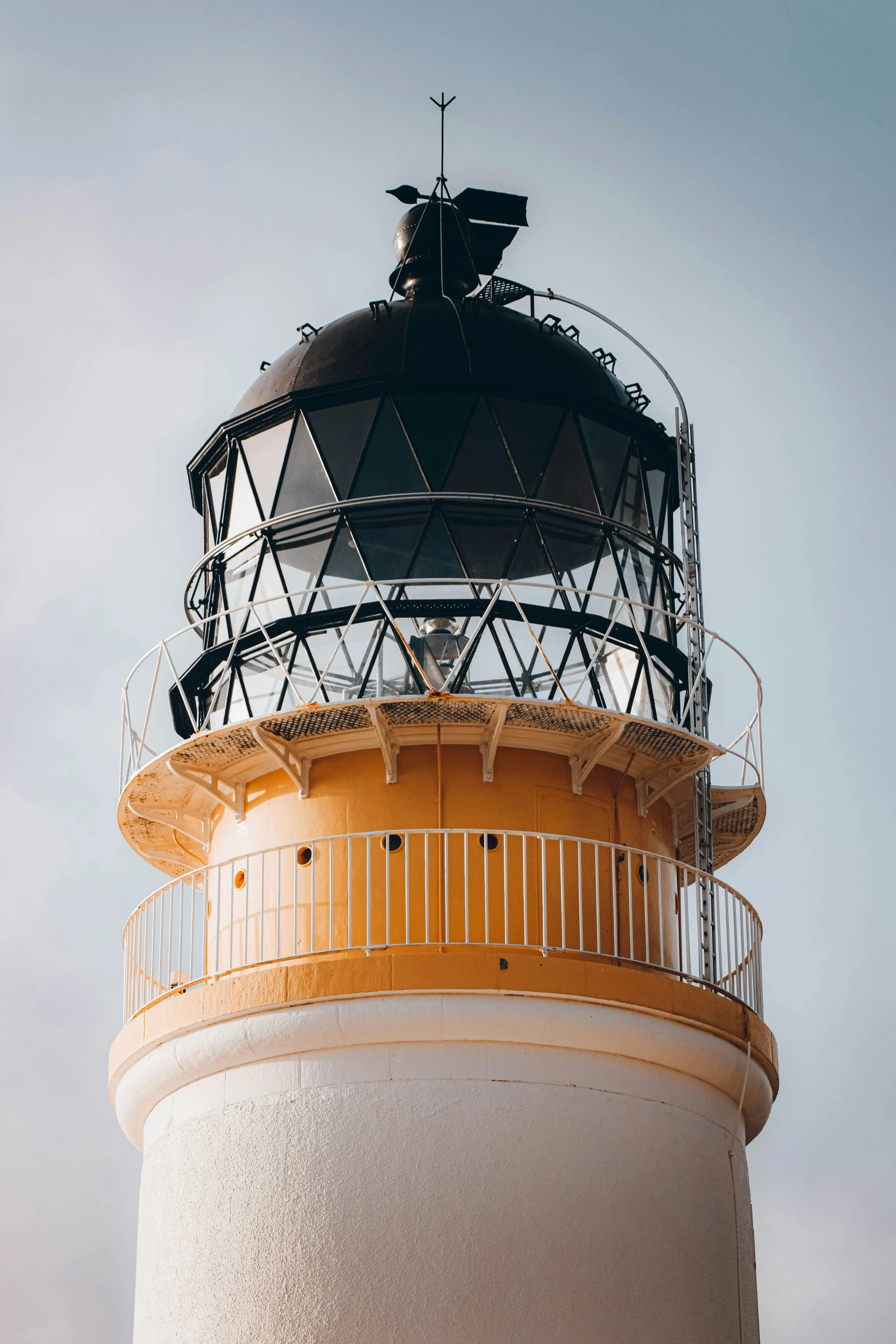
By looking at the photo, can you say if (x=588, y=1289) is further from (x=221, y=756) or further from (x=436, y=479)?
(x=436, y=479)

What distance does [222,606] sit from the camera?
672 inches

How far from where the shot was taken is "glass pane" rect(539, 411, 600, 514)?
54.6 feet

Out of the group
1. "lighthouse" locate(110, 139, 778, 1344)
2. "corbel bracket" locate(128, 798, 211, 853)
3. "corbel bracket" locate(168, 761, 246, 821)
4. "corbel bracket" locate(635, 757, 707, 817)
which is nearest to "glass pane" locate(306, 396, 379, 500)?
"lighthouse" locate(110, 139, 778, 1344)

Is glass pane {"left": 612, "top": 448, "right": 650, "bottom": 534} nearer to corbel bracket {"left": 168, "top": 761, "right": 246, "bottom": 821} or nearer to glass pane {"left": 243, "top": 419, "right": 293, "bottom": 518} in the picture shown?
glass pane {"left": 243, "top": 419, "right": 293, "bottom": 518}

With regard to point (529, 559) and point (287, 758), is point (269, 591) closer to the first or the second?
point (287, 758)

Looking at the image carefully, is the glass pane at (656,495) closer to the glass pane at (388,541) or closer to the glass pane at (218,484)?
the glass pane at (388,541)

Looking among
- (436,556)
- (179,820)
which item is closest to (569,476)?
(436,556)

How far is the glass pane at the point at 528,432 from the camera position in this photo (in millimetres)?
16609

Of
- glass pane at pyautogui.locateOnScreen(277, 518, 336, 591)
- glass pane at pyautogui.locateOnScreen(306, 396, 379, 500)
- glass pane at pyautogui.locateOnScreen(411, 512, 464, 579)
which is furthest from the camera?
glass pane at pyautogui.locateOnScreen(306, 396, 379, 500)

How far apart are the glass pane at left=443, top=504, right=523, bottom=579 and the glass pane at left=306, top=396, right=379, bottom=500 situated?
3.26 ft

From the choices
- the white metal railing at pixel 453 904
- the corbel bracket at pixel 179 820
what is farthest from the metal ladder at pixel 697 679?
the corbel bracket at pixel 179 820

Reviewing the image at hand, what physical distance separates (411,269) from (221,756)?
555 cm

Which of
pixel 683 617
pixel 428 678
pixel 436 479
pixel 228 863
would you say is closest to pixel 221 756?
pixel 228 863

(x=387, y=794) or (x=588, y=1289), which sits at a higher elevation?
(x=387, y=794)
